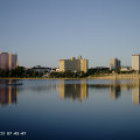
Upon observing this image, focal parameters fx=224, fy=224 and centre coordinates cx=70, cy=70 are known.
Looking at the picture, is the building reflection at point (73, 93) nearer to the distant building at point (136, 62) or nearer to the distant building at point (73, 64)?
the distant building at point (73, 64)

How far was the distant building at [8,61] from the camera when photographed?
176 feet

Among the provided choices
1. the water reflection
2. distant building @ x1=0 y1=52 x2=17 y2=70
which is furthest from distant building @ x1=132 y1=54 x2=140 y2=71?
the water reflection

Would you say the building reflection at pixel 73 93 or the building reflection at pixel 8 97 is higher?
the building reflection at pixel 73 93

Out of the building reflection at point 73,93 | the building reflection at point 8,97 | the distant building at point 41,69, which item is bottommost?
the building reflection at point 8,97

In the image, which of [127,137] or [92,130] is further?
[92,130]

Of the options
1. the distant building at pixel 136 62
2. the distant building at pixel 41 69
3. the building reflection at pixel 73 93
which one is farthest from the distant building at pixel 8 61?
the distant building at pixel 136 62

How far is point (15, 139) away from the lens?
4.07 metres

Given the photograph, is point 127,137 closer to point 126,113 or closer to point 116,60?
point 126,113

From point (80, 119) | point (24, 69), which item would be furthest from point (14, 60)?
point (80, 119)

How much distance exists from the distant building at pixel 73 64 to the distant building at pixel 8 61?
11.7 m

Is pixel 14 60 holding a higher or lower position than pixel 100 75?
higher

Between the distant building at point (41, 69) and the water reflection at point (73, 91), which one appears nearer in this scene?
the water reflection at point (73, 91)

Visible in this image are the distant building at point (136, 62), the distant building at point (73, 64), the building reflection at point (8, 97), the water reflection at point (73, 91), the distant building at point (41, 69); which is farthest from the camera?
the distant building at point (136, 62)

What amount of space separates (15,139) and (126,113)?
3896mm
